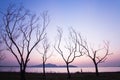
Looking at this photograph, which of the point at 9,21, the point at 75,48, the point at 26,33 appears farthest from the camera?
the point at 75,48

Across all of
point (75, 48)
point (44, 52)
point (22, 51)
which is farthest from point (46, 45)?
point (22, 51)

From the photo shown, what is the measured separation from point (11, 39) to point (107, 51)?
26.2 m

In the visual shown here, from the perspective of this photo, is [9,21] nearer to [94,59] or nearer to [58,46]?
[58,46]

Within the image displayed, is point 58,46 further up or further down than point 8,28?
further down

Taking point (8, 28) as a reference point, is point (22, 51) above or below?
below

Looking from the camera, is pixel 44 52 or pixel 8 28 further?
pixel 44 52

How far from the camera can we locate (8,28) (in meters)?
29.4

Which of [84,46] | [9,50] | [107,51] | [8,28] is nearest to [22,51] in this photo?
[9,50]

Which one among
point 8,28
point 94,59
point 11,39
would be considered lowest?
point 94,59

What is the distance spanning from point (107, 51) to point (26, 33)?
23.1 metres

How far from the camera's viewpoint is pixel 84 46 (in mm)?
45156

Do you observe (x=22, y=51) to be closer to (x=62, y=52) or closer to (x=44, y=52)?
(x=62, y=52)

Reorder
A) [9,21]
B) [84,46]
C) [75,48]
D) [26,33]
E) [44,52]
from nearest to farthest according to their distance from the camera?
[9,21], [26,33], [75,48], [84,46], [44,52]

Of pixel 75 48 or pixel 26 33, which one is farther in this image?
pixel 75 48
